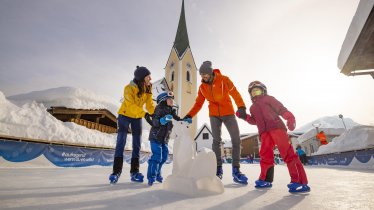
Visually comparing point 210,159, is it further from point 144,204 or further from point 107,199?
point 107,199

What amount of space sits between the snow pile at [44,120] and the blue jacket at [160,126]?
7306 millimetres

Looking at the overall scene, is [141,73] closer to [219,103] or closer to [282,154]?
[219,103]

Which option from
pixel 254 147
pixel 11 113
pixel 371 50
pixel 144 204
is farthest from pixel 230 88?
pixel 254 147

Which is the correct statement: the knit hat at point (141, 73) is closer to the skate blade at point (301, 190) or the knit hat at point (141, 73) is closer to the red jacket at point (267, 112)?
the red jacket at point (267, 112)

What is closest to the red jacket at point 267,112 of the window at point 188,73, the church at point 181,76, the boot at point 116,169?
the boot at point 116,169

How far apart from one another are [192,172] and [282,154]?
44.5 inches

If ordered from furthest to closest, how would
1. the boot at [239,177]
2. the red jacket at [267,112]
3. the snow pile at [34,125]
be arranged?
1. the snow pile at [34,125]
2. the boot at [239,177]
3. the red jacket at [267,112]

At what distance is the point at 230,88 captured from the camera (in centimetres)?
306

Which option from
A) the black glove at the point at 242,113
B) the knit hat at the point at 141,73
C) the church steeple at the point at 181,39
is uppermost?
the church steeple at the point at 181,39

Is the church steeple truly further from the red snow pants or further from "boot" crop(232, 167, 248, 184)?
the red snow pants

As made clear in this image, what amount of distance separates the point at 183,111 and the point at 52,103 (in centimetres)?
2011

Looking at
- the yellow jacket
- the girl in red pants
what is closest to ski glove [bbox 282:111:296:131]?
the girl in red pants

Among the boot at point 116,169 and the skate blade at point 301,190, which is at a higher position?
the boot at point 116,169

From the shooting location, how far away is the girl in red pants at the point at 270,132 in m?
2.10
